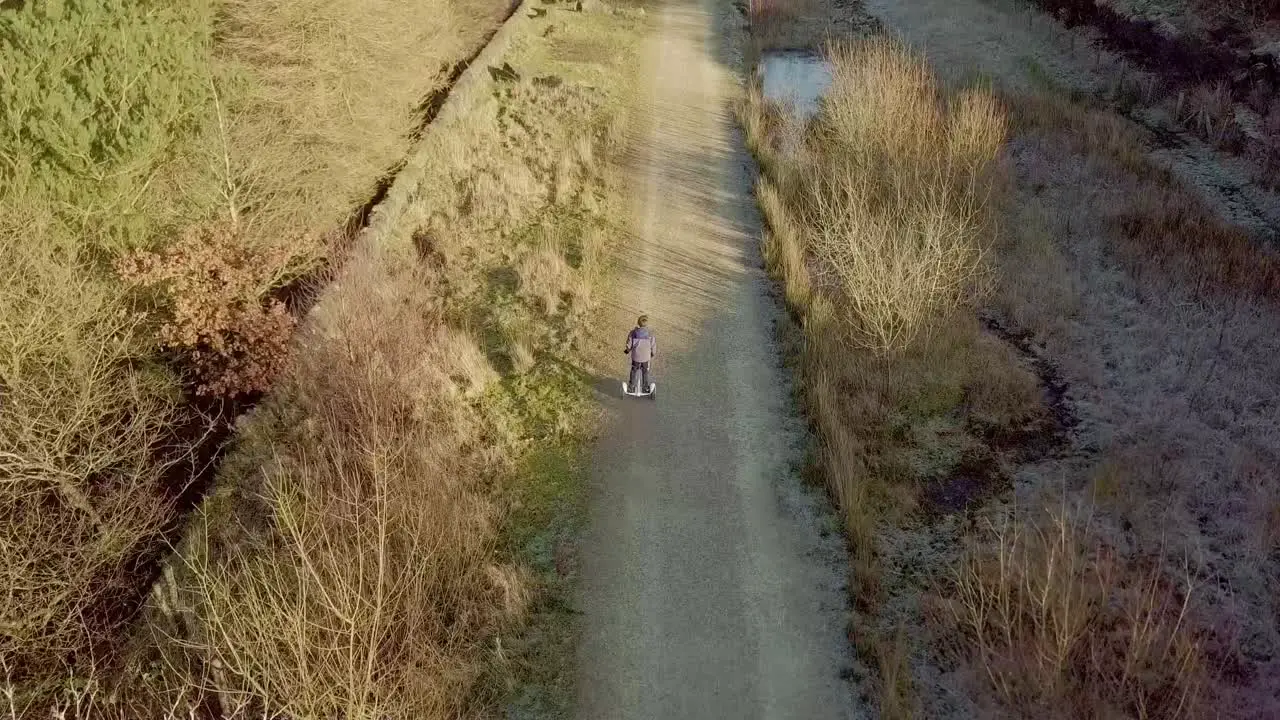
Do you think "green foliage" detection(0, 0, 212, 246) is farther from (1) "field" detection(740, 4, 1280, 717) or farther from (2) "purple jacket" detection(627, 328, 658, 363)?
(1) "field" detection(740, 4, 1280, 717)

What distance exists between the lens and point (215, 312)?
13047mm

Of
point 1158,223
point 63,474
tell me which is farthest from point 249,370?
point 1158,223

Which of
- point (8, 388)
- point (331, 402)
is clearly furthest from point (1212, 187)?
point (8, 388)

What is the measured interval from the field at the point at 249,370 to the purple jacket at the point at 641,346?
49.2 inches

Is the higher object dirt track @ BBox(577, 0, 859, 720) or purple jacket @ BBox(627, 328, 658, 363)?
purple jacket @ BBox(627, 328, 658, 363)

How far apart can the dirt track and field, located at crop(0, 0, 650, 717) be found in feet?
3.15

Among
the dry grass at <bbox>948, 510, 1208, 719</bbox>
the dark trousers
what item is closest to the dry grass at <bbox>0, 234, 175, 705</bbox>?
the dark trousers

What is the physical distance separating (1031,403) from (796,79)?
16.3 metres

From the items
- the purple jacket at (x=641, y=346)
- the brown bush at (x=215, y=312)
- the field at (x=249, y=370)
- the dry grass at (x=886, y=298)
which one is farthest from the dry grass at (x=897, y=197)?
the brown bush at (x=215, y=312)

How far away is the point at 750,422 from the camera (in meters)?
12.5

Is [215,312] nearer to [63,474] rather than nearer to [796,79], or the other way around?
[63,474]

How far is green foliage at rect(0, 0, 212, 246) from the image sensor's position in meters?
11.6

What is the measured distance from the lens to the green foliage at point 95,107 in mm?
11641

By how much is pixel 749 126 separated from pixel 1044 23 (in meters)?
12.9
